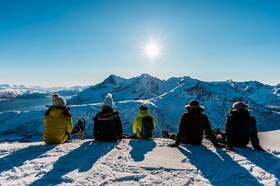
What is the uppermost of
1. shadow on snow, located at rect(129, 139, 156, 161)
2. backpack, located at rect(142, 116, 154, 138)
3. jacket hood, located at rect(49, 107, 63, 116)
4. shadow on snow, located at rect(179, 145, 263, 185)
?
jacket hood, located at rect(49, 107, 63, 116)

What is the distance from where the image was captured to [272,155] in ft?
30.6

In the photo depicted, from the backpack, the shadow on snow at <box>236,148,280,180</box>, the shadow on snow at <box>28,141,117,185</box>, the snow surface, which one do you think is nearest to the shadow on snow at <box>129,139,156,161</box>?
the snow surface

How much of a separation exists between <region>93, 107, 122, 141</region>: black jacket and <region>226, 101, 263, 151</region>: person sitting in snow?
13.5 ft

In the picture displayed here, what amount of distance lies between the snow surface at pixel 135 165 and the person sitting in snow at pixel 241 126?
17.6 inches

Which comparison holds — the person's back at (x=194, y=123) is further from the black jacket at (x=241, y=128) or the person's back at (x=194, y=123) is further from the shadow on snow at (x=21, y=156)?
the shadow on snow at (x=21, y=156)

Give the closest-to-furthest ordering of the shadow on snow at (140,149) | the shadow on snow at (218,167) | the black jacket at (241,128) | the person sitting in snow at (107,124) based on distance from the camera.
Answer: the shadow on snow at (218,167) < the shadow on snow at (140,149) < the black jacket at (241,128) < the person sitting in snow at (107,124)

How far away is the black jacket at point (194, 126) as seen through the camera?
10.3m

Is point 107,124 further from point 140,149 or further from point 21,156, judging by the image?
point 21,156

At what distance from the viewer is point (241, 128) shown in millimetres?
10266

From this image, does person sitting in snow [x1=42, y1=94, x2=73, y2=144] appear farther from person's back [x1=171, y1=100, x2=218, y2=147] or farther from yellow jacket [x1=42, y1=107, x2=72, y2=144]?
person's back [x1=171, y1=100, x2=218, y2=147]

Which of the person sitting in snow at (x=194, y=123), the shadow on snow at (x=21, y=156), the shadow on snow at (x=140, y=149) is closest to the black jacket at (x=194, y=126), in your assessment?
the person sitting in snow at (x=194, y=123)

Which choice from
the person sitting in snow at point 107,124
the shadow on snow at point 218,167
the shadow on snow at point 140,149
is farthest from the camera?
the person sitting in snow at point 107,124

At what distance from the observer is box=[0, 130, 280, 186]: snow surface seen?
6.74 metres

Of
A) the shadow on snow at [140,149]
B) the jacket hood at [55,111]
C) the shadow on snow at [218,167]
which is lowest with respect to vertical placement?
the shadow on snow at [218,167]
